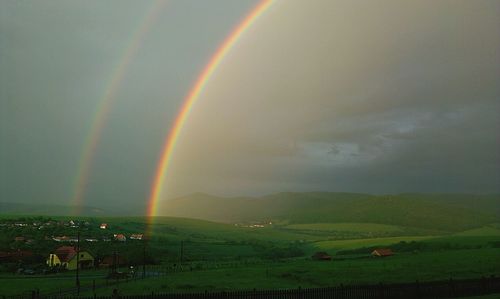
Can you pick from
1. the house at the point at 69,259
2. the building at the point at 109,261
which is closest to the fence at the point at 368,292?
the house at the point at 69,259

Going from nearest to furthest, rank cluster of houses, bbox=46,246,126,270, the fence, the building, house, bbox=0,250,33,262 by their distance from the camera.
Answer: the fence → cluster of houses, bbox=46,246,126,270 → house, bbox=0,250,33,262 → the building

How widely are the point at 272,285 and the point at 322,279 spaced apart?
21.5 ft

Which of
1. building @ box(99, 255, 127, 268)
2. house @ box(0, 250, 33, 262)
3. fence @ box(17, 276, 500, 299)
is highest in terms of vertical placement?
fence @ box(17, 276, 500, 299)

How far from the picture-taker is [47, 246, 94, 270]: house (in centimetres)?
8838

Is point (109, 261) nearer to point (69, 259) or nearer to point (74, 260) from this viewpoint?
point (74, 260)

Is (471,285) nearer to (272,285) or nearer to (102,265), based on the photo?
(272,285)

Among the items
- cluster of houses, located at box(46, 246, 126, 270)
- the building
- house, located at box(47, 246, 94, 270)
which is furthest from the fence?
the building

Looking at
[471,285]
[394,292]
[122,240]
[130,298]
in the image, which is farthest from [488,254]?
[122,240]

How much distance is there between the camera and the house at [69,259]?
88.4 m

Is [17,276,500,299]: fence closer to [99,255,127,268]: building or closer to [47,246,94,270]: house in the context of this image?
[47,246,94,270]: house

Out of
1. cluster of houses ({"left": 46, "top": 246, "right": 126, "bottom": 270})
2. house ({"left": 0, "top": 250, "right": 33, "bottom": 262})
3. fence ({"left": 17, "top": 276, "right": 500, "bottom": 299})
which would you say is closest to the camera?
fence ({"left": 17, "top": 276, "right": 500, "bottom": 299})

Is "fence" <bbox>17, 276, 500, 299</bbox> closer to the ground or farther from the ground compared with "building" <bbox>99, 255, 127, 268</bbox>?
farther from the ground

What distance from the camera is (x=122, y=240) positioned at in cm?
14838

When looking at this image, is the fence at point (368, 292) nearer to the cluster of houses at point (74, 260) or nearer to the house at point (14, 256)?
the cluster of houses at point (74, 260)
